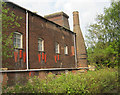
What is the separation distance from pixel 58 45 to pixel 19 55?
736 cm

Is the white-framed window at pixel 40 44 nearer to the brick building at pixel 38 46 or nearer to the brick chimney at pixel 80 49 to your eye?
the brick building at pixel 38 46

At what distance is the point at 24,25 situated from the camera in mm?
13164

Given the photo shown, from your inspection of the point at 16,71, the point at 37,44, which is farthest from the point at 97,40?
the point at 16,71

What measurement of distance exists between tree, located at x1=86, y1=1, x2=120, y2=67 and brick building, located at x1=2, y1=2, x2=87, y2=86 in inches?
157

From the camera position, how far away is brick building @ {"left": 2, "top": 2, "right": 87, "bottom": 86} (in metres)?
12.1

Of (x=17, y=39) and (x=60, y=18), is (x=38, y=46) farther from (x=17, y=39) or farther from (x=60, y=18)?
(x=60, y=18)

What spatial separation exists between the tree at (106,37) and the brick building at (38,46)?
4.00 meters

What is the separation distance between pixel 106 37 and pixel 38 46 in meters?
6.66

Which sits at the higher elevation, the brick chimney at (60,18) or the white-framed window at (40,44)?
the brick chimney at (60,18)

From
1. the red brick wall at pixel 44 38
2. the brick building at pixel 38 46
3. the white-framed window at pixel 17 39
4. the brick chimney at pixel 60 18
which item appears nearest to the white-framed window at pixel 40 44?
the brick building at pixel 38 46

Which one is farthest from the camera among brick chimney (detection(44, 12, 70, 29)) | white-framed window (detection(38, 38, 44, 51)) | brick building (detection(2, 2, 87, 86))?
brick chimney (detection(44, 12, 70, 29))

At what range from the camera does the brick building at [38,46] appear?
1209 cm

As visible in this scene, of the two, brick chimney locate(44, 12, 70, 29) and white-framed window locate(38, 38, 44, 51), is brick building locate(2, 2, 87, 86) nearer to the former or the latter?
white-framed window locate(38, 38, 44, 51)

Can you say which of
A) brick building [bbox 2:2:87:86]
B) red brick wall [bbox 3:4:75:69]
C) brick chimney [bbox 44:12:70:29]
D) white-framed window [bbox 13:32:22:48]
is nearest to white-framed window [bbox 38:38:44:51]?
brick building [bbox 2:2:87:86]
